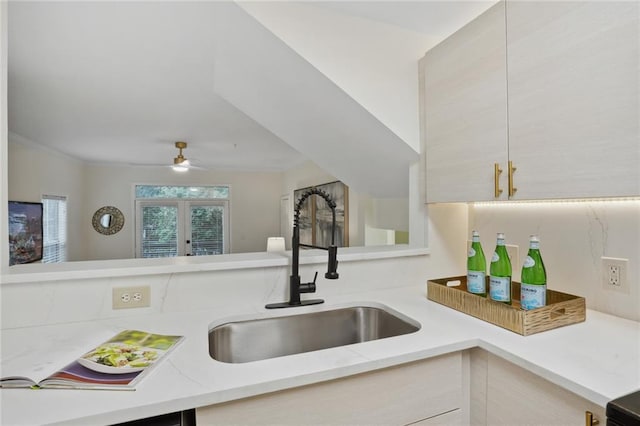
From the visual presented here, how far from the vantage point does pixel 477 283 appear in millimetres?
1327

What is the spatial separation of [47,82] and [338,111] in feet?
7.02

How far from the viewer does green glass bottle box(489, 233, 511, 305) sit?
1.21 meters

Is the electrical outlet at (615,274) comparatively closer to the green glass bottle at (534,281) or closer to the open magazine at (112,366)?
the green glass bottle at (534,281)

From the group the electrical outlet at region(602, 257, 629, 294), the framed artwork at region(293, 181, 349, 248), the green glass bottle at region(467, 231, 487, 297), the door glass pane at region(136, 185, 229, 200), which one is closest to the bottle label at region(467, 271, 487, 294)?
the green glass bottle at region(467, 231, 487, 297)

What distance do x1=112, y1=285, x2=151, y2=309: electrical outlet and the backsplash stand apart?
A: 155cm

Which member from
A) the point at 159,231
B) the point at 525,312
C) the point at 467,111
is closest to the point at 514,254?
the point at 525,312

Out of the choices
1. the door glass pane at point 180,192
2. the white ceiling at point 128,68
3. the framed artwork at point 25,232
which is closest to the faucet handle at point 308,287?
the white ceiling at point 128,68

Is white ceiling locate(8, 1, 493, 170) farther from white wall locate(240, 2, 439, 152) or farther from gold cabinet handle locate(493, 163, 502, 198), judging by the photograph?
gold cabinet handle locate(493, 163, 502, 198)

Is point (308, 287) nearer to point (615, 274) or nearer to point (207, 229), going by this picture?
point (615, 274)

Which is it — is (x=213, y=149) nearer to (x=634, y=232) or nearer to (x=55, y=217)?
(x=55, y=217)

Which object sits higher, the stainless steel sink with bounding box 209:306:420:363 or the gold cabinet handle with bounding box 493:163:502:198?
the gold cabinet handle with bounding box 493:163:502:198

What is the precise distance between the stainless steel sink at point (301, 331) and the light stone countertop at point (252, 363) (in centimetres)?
8

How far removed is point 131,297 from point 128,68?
1.61 metres

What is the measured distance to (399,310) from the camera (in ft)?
4.41
